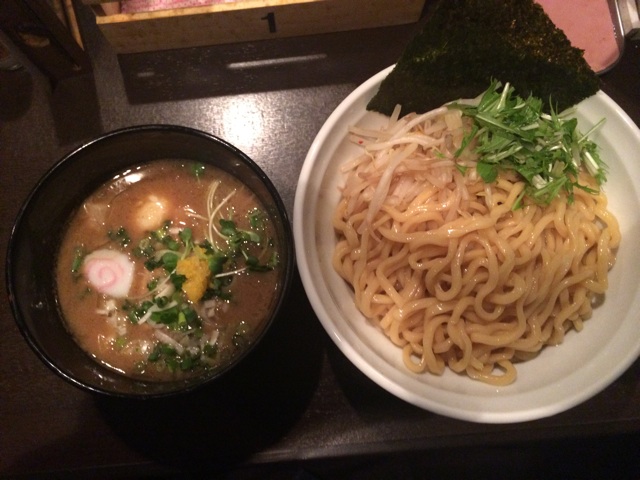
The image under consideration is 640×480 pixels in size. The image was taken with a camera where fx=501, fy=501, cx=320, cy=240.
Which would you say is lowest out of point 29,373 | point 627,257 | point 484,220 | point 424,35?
point 29,373

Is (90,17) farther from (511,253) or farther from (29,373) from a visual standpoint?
(511,253)

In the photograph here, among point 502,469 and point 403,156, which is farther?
point 502,469

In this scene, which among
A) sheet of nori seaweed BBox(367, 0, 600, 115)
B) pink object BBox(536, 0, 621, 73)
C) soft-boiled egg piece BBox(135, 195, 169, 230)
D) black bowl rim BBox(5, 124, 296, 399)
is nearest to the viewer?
black bowl rim BBox(5, 124, 296, 399)

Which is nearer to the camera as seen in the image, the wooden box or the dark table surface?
the dark table surface

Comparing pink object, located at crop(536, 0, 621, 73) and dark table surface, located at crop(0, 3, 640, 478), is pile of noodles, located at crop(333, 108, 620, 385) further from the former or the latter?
pink object, located at crop(536, 0, 621, 73)

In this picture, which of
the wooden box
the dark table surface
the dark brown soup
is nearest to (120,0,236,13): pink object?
the wooden box

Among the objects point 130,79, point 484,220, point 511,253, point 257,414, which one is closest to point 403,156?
point 484,220

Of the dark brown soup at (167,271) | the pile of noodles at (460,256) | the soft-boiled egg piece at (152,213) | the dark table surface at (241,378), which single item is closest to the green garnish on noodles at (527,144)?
the pile of noodles at (460,256)

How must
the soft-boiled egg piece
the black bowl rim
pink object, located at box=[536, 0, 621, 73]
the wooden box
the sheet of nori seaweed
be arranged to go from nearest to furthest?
the black bowl rim → the sheet of nori seaweed → the soft-boiled egg piece → the wooden box → pink object, located at box=[536, 0, 621, 73]

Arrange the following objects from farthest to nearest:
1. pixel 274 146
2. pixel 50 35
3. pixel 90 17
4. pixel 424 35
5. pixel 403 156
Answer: pixel 90 17, pixel 274 146, pixel 50 35, pixel 403 156, pixel 424 35
